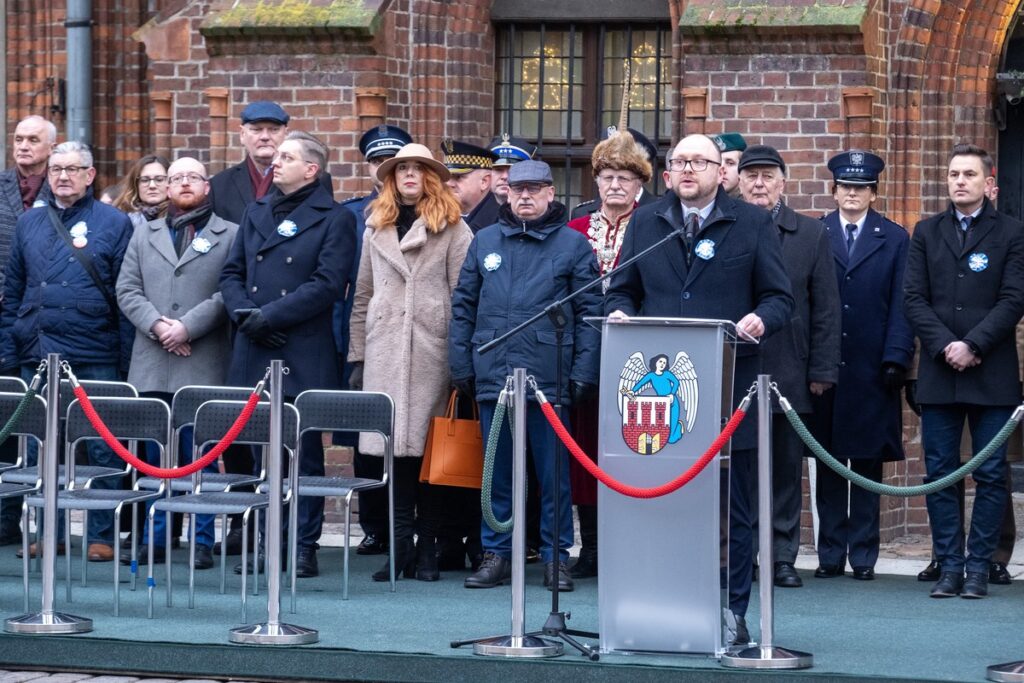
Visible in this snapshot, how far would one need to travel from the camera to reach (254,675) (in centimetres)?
779

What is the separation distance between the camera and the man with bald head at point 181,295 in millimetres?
10078

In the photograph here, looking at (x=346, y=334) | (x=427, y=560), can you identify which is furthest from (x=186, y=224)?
(x=427, y=560)

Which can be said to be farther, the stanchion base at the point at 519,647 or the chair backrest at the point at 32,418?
the chair backrest at the point at 32,418

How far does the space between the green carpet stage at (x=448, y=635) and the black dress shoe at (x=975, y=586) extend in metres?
0.07

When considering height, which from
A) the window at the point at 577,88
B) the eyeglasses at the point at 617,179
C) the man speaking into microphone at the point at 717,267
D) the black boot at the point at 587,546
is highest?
the window at the point at 577,88

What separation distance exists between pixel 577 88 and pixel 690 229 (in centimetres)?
543

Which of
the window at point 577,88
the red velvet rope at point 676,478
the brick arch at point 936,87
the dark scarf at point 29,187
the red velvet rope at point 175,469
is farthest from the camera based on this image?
the window at point 577,88

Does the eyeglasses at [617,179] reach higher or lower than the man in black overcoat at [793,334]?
higher

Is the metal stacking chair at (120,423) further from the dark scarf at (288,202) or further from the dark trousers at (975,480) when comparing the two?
the dark trousers at (975,480)

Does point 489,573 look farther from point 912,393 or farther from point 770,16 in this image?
point 770,16

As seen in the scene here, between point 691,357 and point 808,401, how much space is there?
2303 millimetres

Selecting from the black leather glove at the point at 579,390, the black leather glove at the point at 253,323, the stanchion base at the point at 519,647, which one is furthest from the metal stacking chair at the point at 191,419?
the stanchion base at the point at 519,647

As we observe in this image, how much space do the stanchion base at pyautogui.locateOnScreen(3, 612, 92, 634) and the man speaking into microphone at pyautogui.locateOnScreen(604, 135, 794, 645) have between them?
245cm

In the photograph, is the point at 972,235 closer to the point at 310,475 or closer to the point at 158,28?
the point at 310,475
